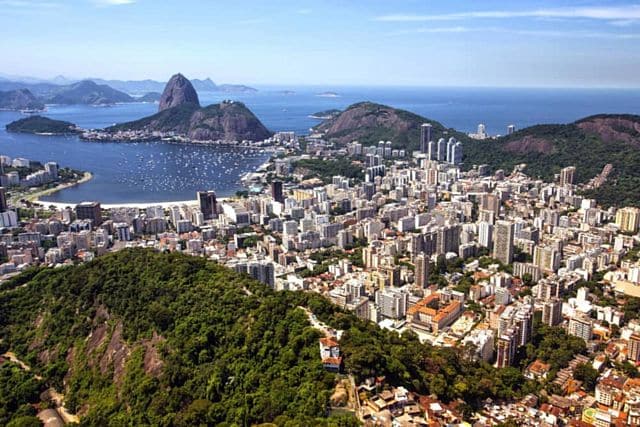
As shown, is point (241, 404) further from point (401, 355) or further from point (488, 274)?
point (488, 274)

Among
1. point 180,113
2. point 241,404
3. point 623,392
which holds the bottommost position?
point 623,392

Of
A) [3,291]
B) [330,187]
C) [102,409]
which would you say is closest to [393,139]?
[330,187]

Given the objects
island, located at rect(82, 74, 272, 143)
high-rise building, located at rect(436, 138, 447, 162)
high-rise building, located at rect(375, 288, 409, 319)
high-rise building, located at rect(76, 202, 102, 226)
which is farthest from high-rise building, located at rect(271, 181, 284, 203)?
island, located at rect(82, 74, 272, 143)

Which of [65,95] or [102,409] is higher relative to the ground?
[65,95]

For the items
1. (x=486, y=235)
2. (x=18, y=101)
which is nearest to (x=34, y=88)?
(x=18, y=101)

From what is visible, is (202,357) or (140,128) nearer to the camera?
(202,357)

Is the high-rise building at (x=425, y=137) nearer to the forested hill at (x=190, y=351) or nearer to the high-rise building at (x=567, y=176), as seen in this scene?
the high-rise building at (x=567, y=176)
